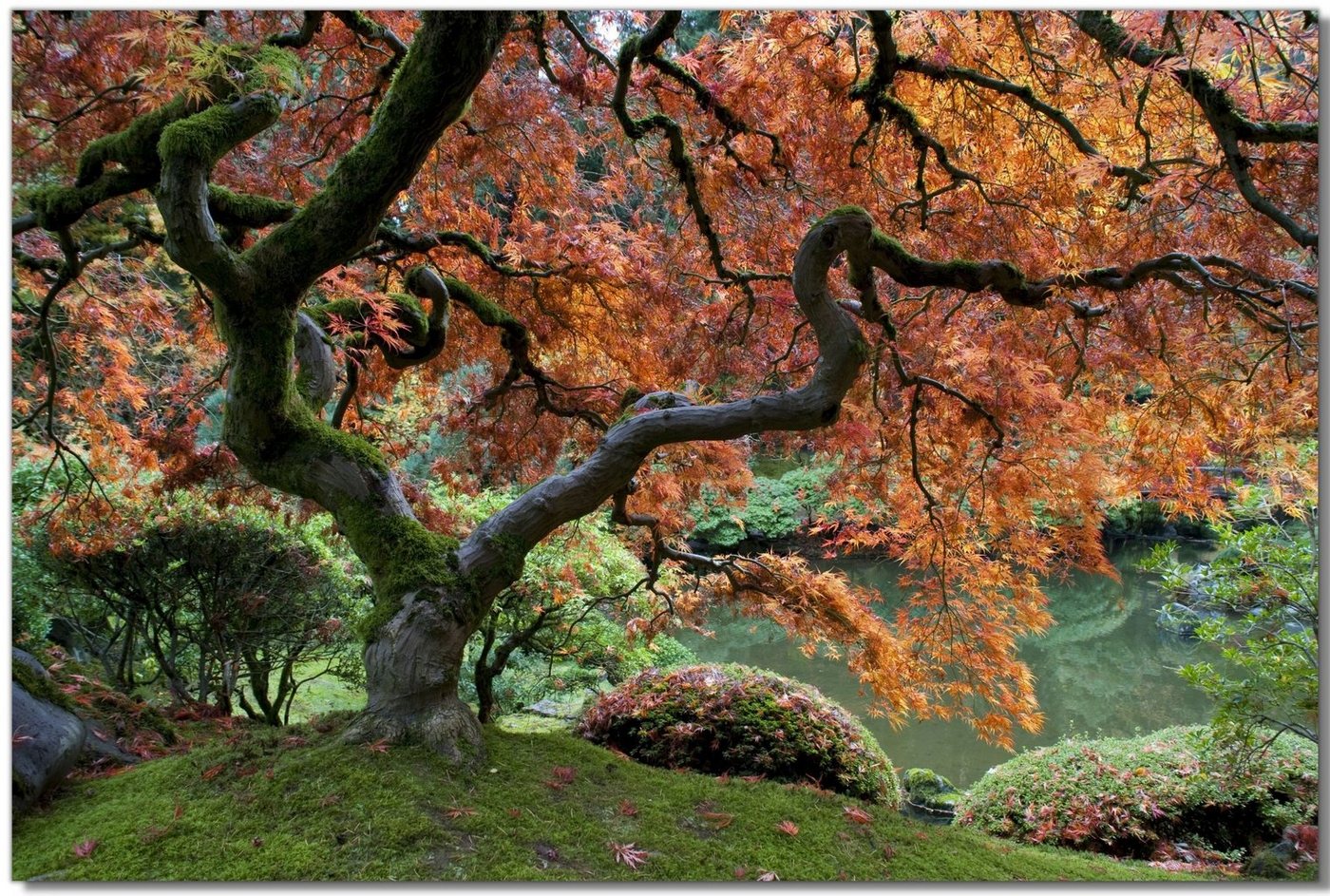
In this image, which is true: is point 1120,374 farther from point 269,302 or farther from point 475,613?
point 269,302

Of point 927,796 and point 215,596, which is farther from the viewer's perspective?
point 927,796

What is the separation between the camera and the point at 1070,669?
7.19 metres

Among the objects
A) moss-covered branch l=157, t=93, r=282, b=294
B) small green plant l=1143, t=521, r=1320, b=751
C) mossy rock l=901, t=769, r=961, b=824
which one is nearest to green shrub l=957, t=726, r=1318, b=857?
small green plant l=1143, t=521, r=1320, b=751

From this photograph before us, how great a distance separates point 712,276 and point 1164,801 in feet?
9.93

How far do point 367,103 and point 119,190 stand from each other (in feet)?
5.09

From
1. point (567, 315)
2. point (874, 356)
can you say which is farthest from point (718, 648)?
point (874, 356)

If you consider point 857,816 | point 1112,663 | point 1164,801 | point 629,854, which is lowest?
point 629,854

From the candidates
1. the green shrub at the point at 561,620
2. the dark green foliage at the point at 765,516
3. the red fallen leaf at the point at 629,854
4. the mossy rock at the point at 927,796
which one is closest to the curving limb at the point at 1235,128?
the red fallen leaf at the point at 629,854

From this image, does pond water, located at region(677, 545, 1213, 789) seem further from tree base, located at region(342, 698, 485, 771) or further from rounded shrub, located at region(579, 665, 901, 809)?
tree base, located at region(342, 698, 485, 771)

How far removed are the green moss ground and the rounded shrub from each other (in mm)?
472

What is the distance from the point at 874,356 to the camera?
241 centimetres

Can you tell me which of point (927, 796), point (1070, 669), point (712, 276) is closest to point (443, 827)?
point (712, 276)

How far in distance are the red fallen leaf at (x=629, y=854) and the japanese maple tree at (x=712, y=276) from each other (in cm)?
52

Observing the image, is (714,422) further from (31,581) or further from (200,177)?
(31,581)
